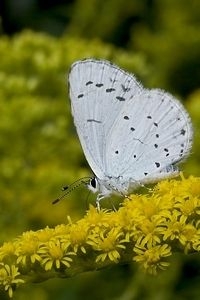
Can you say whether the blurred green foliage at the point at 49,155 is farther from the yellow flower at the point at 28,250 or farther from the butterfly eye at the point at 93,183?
the yellow flower at the point at 28,250

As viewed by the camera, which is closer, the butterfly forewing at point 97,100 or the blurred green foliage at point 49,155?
the butterfly forewing at point 97,100

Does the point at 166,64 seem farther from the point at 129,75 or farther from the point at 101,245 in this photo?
the point at 101,245

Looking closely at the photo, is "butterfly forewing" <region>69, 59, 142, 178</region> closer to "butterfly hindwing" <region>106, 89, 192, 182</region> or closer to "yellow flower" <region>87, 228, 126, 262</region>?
"butterfly hindwing" <region>106, 89, 192, 182</region>

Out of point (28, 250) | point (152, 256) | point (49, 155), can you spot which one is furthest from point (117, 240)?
point (49, 155)

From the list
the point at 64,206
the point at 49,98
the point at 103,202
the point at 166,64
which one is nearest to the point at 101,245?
the point at 103,202

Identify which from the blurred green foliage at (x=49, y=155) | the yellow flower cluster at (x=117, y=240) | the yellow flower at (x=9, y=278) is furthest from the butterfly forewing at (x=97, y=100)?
the blurred green foliage at (x=49, y=155)
